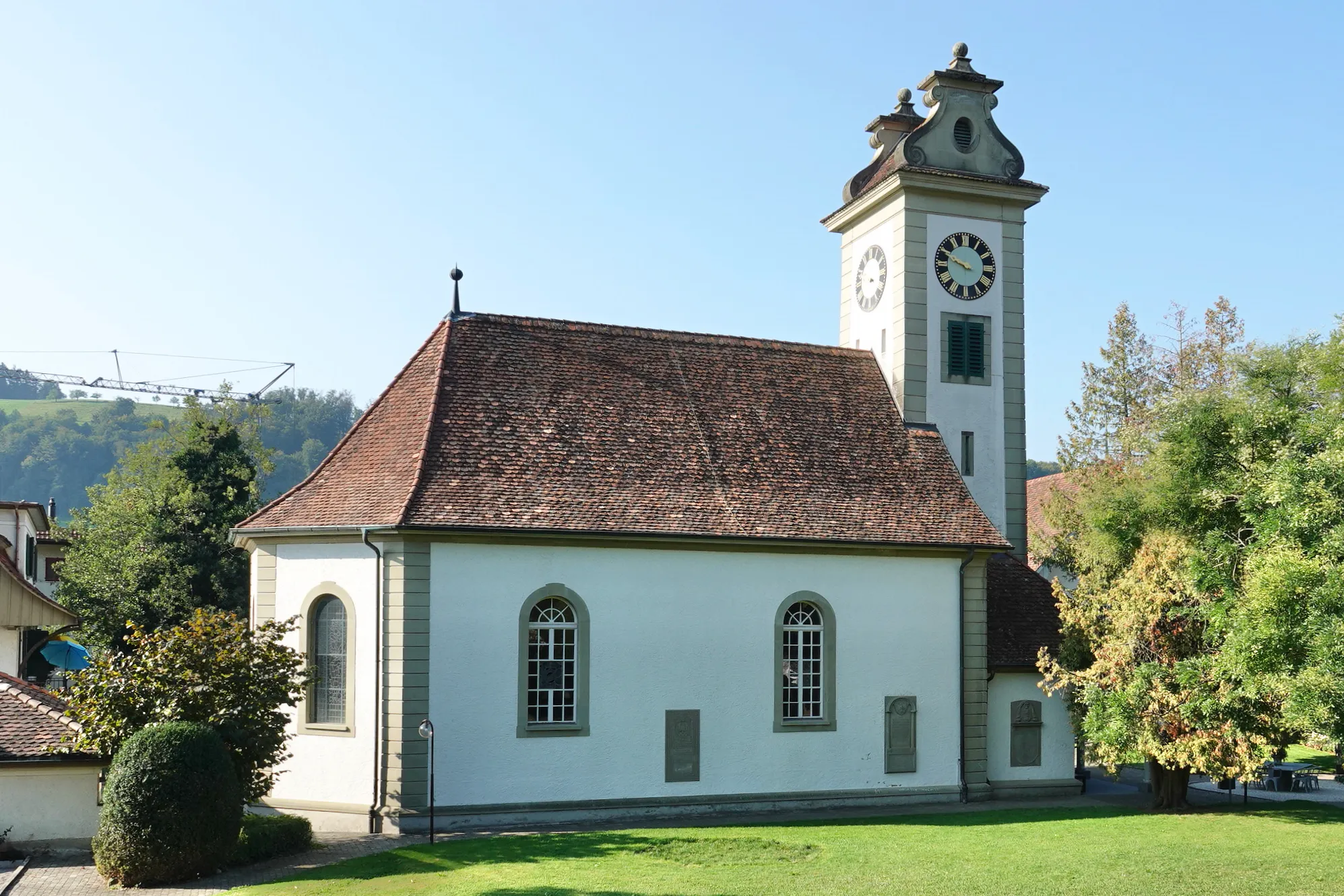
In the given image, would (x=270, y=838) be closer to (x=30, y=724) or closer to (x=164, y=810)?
(x=164, y=810)

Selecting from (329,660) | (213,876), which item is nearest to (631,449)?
(329,660)

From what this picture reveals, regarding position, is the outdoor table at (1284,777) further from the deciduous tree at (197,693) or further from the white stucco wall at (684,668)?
the deciduous tree at (197,693)

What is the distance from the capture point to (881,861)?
20.1 metres

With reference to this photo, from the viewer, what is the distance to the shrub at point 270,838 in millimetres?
20203

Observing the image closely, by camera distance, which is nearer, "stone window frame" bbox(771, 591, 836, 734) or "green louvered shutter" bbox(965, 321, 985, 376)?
"stone window frame" bbox(771, 591, 836, 734)

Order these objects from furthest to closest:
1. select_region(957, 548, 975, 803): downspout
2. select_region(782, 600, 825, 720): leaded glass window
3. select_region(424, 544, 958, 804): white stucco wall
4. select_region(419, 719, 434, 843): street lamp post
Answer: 1. select_region(957, 548, 975, 803): downspout
2. select_region(782, 600, 825, 720): leaded glass window
3. select_region(424, 544, 958, 804): white stucco wall
4. select_region(419, 719, 434, 843): street lamp post

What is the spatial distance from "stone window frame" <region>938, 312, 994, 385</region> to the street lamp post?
16.1 m

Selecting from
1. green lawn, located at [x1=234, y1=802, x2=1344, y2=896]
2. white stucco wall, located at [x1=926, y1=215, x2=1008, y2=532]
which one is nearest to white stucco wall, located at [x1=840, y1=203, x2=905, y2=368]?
white stucco wall, located at [x1=926, y1=215, x2=1008, y2=532]

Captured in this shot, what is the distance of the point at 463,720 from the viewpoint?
948 inches

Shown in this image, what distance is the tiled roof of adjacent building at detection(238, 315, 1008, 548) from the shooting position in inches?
991

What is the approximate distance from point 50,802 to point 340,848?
5098 mm

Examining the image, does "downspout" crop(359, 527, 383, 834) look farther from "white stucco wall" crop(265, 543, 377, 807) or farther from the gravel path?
the gravel path

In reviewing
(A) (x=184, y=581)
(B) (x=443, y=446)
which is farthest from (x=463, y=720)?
(A) (x=184, y=581)

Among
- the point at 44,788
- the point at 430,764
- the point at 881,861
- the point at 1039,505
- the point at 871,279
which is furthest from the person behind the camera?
the point at 1039,505
